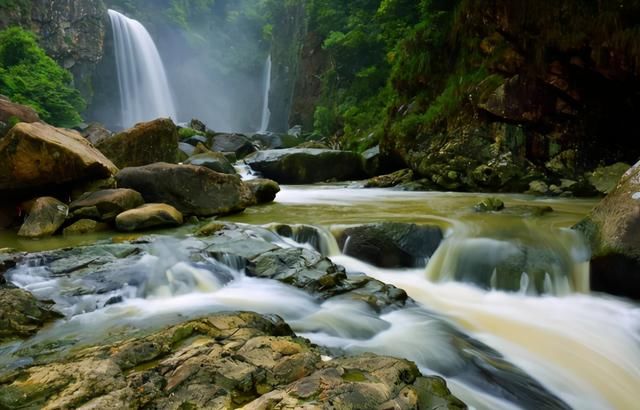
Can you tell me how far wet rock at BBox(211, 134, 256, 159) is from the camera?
19.7 metres

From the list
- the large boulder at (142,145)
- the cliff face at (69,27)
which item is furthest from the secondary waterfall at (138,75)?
the large boulder at (142,145)

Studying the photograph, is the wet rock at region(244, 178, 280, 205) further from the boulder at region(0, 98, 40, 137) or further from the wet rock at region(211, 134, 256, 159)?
the wet rock at region(211, 134, 256, 159)

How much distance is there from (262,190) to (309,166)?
430 centimetres

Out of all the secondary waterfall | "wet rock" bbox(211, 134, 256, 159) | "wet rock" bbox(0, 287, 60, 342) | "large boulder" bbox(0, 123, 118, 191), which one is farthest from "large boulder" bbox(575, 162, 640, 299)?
the secondary waterfall

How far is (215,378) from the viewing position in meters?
2.22

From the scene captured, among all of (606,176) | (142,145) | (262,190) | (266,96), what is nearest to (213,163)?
(142,145)

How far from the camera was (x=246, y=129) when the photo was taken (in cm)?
4950

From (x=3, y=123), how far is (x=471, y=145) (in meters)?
11.3

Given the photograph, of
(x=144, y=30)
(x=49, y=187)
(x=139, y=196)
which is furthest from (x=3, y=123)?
(x=144, y=30)

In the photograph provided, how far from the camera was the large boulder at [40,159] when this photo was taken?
255 inches

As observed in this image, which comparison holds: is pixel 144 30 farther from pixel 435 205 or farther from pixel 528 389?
pixel 528 389

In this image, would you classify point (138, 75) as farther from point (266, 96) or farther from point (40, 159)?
point (40, 159)

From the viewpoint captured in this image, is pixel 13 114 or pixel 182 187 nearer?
pixel 182 187

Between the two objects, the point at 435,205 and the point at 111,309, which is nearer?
the point at 111,309
